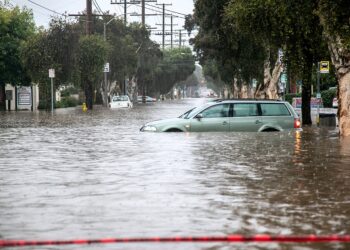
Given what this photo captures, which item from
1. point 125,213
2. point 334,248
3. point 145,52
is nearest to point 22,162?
point 125,213

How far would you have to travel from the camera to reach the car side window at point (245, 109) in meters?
22.5

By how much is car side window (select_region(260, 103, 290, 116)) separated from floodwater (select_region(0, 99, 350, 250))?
11.0 ft

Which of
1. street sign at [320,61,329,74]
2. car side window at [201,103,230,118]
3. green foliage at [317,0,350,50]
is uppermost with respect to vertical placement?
green foliage at [317,0,350,50]

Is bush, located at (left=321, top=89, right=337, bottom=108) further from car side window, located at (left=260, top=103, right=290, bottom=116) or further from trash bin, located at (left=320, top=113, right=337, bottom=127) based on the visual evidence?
car side window, located at (left=260, top=103, right=290, bottom=116)

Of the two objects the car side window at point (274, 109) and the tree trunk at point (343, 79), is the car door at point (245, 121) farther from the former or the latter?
the tree trunk at point (343, 79)

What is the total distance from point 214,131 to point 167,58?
112627 millimetres

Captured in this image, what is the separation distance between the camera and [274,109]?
74.1 ft

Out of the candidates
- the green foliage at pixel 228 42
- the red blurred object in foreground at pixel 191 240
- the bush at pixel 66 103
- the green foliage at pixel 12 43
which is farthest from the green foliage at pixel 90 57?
the red blurred object in foreground at pixel 191 240

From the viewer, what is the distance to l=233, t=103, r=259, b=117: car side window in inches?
887

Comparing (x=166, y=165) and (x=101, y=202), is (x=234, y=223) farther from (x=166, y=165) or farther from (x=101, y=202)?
(x=166, y=165)

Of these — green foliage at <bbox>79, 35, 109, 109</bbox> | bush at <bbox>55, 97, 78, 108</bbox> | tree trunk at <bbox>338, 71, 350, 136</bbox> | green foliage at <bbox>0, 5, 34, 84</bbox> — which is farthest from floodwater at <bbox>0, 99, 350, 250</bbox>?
bush at <bbox>55, 97, 78, 108</bbox>

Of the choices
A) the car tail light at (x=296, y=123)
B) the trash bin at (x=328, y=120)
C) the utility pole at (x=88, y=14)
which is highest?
the utility pole at (x=88, y=14)

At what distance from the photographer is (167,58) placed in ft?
442

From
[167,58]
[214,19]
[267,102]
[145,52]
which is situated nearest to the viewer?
[267,102]
